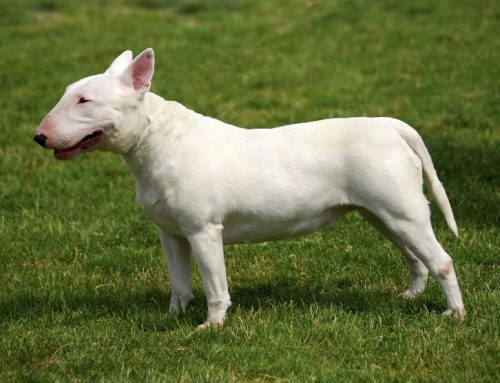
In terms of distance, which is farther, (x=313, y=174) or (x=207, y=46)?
(x=207, y=46)

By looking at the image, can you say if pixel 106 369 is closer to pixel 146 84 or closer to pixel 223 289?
pixel 223 289

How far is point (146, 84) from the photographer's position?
4969 millimetres

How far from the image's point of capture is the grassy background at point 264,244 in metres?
4.68

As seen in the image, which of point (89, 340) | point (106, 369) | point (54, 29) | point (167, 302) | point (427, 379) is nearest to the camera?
point (427, 379)

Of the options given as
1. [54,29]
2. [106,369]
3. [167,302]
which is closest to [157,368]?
[106,369]

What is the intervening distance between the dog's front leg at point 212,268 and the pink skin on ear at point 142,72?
87cm

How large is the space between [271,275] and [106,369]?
1.78m

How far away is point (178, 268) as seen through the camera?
5453 millimetres

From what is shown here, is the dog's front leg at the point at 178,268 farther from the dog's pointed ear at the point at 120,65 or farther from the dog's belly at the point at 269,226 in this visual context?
the dog's pointed ear at the point at 120,65

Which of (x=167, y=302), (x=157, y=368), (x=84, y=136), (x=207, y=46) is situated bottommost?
(x=207, y=46)

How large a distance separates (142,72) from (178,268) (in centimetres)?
124

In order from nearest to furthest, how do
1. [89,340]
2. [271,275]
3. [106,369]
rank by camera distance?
1. [106,369]
2. [89,340]
3. [271,275]

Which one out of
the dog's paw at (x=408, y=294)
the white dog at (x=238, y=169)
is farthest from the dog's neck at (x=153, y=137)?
the dog's paw at (x=408, y=294)

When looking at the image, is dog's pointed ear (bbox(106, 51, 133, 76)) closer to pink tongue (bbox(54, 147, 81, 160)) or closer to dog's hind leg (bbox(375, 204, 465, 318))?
pink tongue (bbox(54, 147, 81, 160))
